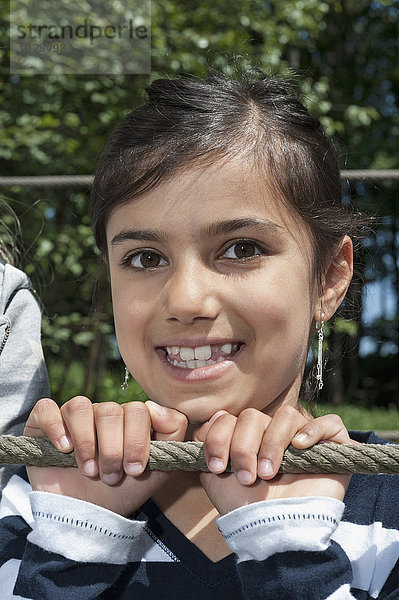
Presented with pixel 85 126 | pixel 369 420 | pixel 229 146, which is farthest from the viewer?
pixel 369 420

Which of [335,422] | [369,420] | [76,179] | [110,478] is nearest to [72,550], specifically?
[110,478]

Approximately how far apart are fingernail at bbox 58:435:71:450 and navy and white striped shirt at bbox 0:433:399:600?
7cm

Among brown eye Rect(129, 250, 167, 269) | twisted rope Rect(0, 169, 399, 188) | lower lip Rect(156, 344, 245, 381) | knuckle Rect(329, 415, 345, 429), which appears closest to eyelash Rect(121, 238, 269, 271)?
brown eye Rect(129, 250, 167, 269)

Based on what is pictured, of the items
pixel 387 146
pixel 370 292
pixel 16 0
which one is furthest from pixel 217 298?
pixel 387 146

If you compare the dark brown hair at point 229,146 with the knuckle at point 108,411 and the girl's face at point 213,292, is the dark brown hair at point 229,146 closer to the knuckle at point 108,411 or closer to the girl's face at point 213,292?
the girl's face at point 213,292

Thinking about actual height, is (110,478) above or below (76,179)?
below

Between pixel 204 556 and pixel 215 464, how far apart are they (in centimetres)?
21

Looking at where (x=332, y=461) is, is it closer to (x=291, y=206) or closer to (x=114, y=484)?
(x=114, y=484)

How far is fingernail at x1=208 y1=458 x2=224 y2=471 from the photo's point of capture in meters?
0.67

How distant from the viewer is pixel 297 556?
2.29 ft

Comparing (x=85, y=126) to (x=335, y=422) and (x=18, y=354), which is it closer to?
(x=18, y=354)

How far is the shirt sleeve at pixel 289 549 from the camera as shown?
69 centimetres

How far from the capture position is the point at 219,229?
81cm

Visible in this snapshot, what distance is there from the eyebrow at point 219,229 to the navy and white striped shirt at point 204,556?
30 centimetres
